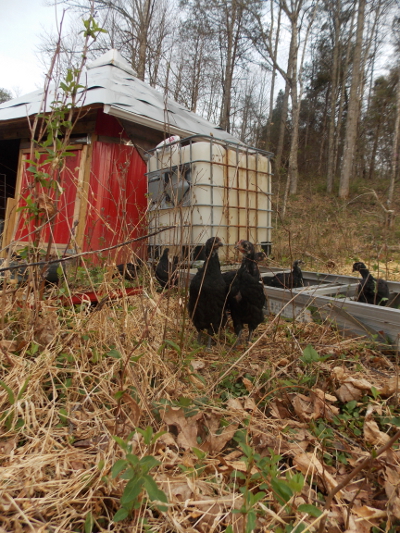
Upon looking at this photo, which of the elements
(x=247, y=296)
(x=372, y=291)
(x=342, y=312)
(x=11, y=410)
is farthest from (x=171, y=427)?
(x=372, y=291)

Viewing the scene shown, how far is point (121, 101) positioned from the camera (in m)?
5.91

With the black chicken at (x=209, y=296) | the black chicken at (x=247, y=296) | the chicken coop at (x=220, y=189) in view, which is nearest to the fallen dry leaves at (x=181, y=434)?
the black chicken at (x=209, y=296)

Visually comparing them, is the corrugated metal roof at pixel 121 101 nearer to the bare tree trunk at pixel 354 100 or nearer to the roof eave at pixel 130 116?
the roof eave at pixel 130 116

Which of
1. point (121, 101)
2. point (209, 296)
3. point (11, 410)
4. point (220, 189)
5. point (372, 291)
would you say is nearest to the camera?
point (11, 410)

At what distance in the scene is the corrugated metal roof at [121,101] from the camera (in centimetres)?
561

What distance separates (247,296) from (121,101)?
4986mm

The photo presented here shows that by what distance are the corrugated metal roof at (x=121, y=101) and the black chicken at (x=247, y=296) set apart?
2.59 m

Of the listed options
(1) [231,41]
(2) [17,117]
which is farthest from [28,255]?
(1) [231,41]

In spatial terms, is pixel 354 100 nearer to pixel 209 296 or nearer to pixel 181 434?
pixel 209 296

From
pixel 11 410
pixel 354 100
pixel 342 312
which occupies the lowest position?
pixel 11 410

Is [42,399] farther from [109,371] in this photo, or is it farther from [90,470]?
[90,470]

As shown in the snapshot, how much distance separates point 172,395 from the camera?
1844 millimetres

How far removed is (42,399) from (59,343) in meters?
0.41

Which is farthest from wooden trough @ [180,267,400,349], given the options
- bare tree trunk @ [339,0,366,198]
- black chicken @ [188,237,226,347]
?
bare tree trunk @ [339,0,366,198]
